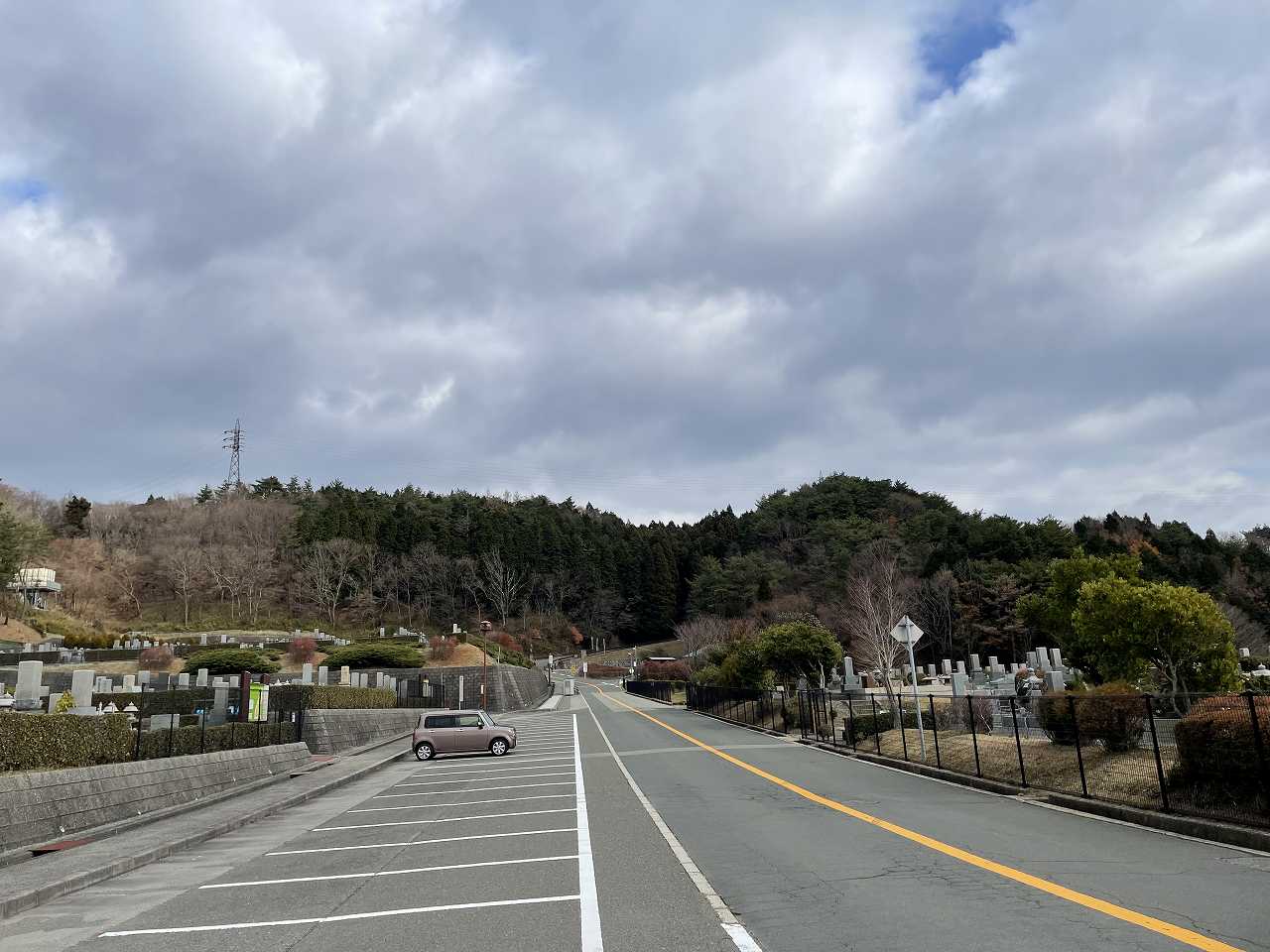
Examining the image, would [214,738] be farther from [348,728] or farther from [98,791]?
[348,728]

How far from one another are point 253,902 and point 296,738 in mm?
18425

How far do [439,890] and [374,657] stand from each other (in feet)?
181

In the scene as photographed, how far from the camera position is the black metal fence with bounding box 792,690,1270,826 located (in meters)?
9.63

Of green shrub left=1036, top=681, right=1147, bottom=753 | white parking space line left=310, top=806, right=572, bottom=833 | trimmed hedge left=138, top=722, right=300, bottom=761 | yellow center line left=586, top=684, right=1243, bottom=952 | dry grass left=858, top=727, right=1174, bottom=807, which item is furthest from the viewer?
trimmed hedge left=138, top=722, right=300, bottom=761

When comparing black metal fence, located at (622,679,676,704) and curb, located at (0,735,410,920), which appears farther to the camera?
black metal fence, located at (622,679,676,704)

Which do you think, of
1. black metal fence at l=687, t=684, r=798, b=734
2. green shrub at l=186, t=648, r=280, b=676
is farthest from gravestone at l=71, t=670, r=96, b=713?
green shrub at l=186, t=648, r=280, b=676

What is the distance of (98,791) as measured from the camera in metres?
12.1

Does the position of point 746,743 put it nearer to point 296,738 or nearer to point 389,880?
point 296,738

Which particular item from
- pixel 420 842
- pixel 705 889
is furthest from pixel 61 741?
pixel 705 889

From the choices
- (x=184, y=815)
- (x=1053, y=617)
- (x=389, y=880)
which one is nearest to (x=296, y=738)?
(x=184, y=815)

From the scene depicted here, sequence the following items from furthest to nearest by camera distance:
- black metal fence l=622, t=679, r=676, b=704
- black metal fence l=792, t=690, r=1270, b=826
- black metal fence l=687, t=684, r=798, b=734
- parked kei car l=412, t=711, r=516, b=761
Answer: black metal fence l=622, t=679, r=676, b=704 < black metal fence l=687, t=684, r=798, b=734 < parked kei car l=412, t=711, r=516, b=761 < black metal fence l=792, t=690, r=1270, b=826

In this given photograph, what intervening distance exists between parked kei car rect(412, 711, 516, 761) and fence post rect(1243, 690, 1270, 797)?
21023mm

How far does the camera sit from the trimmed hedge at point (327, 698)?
1066 inches

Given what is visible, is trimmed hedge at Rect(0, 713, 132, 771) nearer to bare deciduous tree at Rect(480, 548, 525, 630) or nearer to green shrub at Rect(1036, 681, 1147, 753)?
green shrub at Rect(1036, 681, 1147, 753)
